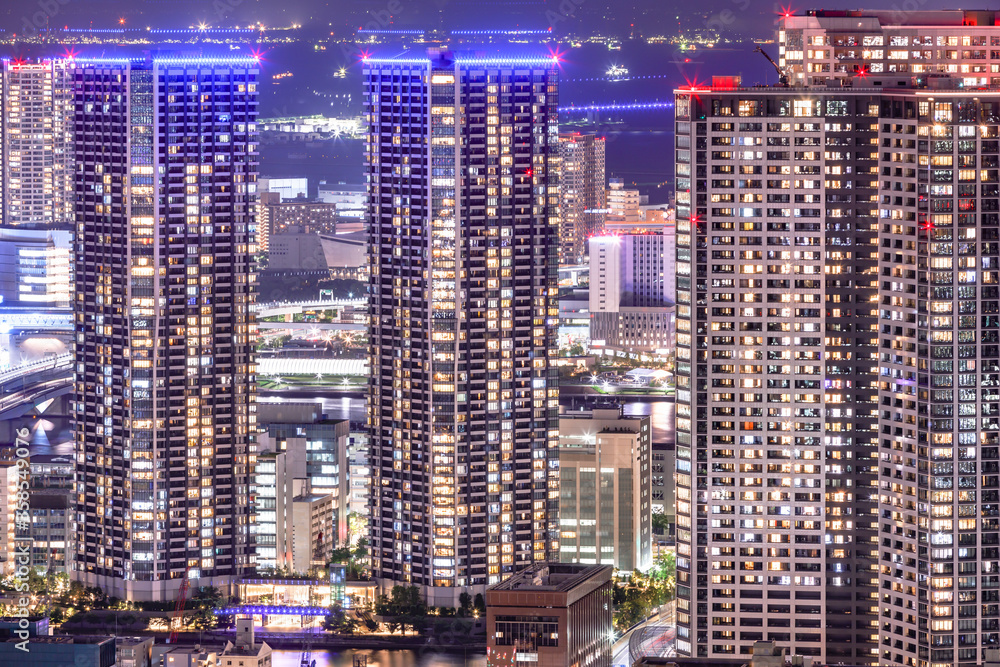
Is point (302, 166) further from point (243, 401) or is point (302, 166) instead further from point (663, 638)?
point (663, 638)

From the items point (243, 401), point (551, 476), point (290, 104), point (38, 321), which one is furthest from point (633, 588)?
point (290, 104)

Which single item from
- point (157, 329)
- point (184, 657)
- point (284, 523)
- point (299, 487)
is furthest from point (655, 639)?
point (157, 329)

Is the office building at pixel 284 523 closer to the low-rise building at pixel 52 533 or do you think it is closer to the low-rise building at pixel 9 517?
the low-rise building at pixel 52 533

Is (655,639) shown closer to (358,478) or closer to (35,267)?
(358,478)

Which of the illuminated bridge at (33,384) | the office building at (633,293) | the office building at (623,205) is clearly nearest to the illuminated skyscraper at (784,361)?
the illuminated bridge at (33,384)

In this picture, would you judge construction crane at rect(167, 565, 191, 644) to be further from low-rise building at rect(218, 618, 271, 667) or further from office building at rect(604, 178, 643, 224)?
office building at rect(604, 178, 643, 224)

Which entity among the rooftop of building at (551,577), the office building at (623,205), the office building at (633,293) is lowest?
the rooftop of building at (551,577)

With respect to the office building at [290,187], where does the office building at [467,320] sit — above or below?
below
